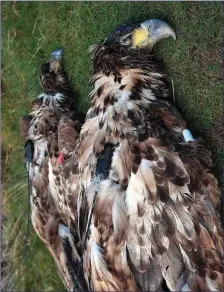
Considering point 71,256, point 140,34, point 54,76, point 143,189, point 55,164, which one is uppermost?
point 140,34

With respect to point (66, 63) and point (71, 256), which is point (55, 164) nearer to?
point (71, 256)

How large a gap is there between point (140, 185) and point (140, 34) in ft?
2.94

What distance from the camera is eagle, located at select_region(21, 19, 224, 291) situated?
2250 millimetres

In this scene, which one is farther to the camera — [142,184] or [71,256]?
[71,256]

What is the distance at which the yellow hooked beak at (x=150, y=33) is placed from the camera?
260cm

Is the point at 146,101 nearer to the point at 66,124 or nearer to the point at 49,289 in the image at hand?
the point at 66,124

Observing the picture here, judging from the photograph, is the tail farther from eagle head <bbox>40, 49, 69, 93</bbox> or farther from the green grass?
eagle head <bbox>40, 49, 69, 93</bbox>

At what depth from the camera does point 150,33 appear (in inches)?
103

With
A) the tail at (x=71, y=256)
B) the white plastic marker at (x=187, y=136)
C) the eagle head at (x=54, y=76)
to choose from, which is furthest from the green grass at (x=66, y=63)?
the tail at (x=71, y=256)

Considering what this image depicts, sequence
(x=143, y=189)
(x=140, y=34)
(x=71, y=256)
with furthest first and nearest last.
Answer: (x=71, y=256) → (x=140, y=34) → (x=143, y=189)

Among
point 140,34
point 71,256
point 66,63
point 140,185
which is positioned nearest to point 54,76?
point 66,63

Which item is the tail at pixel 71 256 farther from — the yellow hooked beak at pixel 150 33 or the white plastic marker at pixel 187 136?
the yellow hooked beak at pixel 150 33

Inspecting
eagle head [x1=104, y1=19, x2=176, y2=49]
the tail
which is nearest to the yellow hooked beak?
eagle head [x1=104, y1=19, x2=176, y2=49]

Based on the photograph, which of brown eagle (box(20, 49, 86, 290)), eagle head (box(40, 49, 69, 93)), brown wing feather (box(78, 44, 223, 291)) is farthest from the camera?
eagle head (box(40, 49, 69, 93))
